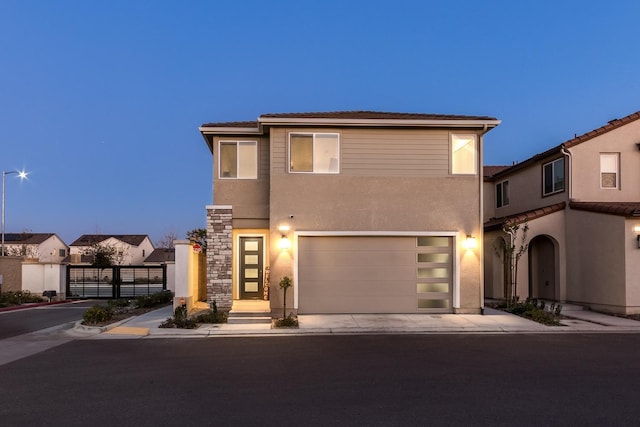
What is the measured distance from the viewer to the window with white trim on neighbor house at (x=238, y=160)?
1555 cm

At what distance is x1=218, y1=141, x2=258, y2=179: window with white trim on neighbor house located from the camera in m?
15.6

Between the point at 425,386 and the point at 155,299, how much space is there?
46.0 ft

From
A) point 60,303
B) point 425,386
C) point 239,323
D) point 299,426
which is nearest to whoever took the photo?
point 299,426

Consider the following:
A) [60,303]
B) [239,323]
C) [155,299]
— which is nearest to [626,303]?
[239,323]

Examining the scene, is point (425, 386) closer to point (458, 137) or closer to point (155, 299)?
point (458, 137)

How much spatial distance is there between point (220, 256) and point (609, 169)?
14.4 m

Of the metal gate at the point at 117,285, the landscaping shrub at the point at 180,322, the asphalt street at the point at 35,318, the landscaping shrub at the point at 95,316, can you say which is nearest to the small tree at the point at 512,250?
the landscaping shrub at the point at 180,322

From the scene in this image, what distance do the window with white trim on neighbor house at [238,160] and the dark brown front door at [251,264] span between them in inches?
94.3

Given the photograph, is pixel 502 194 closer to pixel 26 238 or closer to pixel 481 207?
pixel 481 207

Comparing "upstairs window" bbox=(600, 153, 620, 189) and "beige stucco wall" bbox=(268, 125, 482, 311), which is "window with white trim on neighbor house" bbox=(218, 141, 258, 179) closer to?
→ "beige stucco wall" bbox=(268, 125, 482, 311)

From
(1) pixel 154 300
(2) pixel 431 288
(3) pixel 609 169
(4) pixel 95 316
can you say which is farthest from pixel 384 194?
(1) pixel 154 300

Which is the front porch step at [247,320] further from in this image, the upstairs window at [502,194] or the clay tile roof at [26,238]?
the clay tile roof at [26,238]

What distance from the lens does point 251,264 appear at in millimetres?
16359

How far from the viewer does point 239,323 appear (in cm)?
1319
